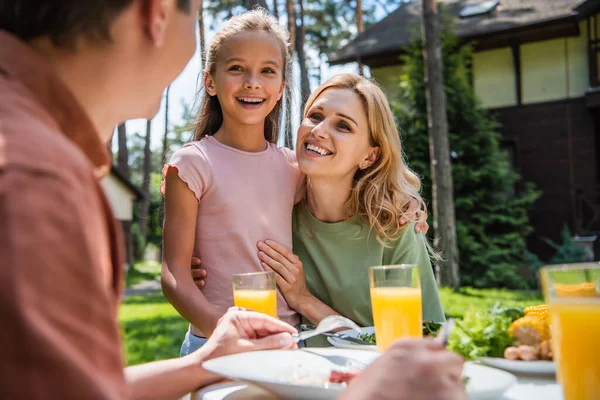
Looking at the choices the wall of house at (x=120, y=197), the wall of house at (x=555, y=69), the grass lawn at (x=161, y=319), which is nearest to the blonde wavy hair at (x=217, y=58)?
the grass lawn at (x=161, y=319)

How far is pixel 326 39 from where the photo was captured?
29.0 metres

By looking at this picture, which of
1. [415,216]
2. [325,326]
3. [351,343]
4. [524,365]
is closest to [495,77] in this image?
[415,216]

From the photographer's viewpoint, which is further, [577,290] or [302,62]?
[302,62]

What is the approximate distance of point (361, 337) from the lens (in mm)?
2064

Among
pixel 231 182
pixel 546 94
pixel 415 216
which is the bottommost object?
pixel 415 216

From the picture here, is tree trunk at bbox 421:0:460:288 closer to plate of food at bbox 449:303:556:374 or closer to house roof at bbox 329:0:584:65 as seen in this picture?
house roof at bbox 329:0:584:65

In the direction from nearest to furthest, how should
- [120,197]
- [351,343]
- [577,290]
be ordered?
[577,290], [351,343], [120,197]

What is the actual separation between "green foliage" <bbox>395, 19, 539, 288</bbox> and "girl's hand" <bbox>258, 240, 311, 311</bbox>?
12.4m

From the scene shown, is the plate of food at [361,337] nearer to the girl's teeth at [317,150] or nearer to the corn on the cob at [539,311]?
the corn on the cob at [539,311]

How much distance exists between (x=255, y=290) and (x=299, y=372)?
2.10 ft

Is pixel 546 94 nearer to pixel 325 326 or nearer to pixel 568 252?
pixel 568 252

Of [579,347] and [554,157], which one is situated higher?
[554,157]

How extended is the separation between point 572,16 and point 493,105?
327 centimetres

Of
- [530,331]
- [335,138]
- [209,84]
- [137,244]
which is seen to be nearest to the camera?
[530,331]
